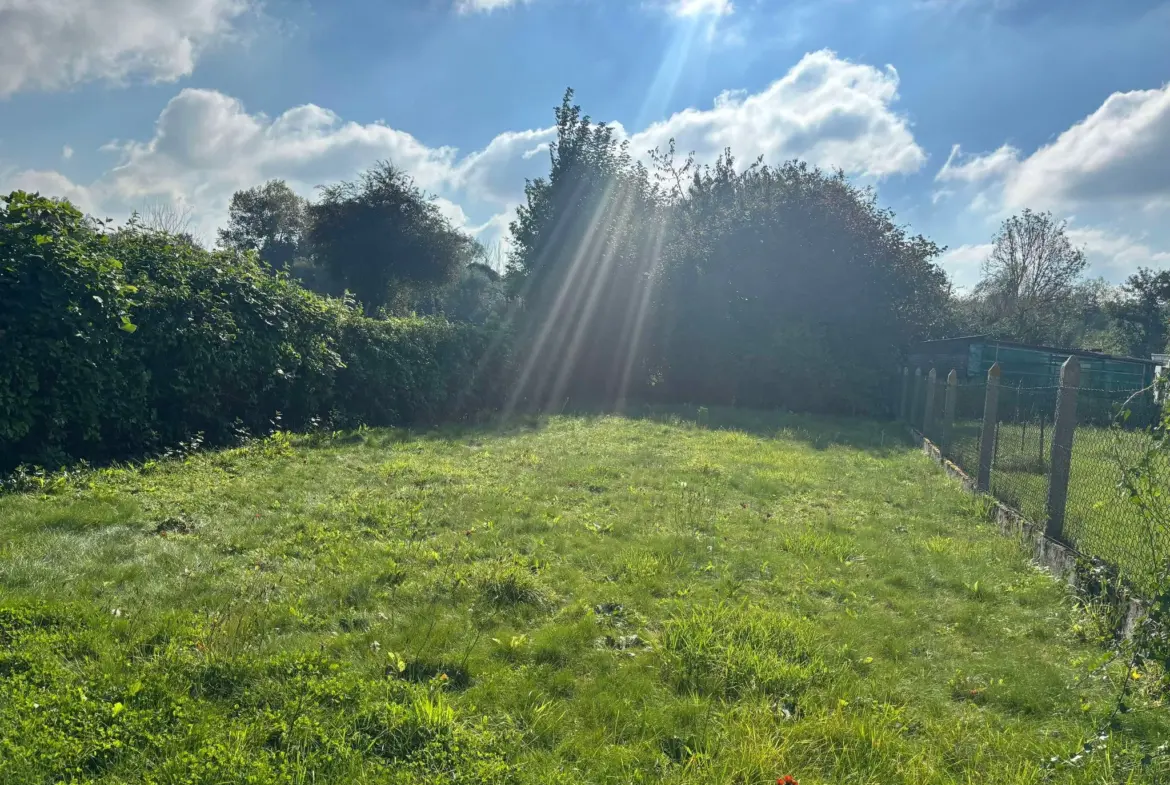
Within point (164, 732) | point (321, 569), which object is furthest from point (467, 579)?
point (164, 732)

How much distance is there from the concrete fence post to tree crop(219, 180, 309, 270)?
42181 millimetres

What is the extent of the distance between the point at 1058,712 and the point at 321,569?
4.21 metres

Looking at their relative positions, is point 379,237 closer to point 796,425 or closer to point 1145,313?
point 796,425

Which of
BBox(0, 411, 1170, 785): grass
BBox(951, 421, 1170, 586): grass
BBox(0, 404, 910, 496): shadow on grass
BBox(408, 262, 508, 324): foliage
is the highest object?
BBox(408, 262, 508, 324): foliage

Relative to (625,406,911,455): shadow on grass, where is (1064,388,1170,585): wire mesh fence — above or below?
above

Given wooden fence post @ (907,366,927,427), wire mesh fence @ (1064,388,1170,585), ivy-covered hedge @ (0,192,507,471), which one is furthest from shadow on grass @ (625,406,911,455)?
ivy-covered hedge @ (0,192,507,471)

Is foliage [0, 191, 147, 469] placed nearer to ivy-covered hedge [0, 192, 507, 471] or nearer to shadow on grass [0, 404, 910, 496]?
ivy-covered hedge [0, 192, 507, 471]

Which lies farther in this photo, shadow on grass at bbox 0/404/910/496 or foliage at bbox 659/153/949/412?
foliage at bbox 659/153/949/412

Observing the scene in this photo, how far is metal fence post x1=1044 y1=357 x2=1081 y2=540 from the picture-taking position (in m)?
5.33

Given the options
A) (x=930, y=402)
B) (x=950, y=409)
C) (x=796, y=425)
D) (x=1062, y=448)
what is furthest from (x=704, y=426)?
(x=1062, y=448)

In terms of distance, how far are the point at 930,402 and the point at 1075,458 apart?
5.83 m

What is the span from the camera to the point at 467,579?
4402 millimetres

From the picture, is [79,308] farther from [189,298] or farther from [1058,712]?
[1058,712]

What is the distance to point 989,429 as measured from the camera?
24.4 feet
